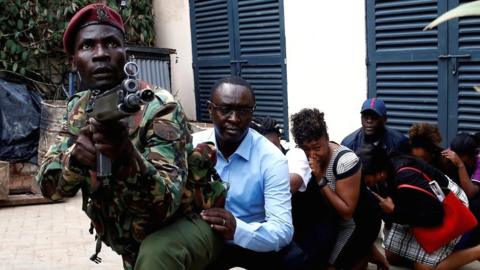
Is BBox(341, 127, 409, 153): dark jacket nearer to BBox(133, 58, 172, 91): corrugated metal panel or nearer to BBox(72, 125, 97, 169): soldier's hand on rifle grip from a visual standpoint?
BBox(72, 125, 97, 169): soldier's hand on rifle grip

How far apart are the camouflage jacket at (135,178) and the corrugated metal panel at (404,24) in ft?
10.5

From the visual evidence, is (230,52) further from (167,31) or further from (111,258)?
(111,258)

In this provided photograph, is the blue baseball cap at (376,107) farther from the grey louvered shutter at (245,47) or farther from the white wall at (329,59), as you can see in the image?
the grey louvered shutter at (245,47)

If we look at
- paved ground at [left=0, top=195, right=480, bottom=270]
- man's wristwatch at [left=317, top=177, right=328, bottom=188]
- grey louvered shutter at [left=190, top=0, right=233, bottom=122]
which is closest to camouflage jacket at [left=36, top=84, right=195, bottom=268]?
man's wristwatch at [left=317, top=177, right=328, bottom=188]

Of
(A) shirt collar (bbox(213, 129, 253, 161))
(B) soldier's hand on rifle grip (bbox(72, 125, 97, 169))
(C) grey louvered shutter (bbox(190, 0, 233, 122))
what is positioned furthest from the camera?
(C) grey louvered shutter (bbox(190, 0, 233, 122))

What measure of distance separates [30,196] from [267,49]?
2.73m

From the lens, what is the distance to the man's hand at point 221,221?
91.7 inches

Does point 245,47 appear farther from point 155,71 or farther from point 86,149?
point 86,149

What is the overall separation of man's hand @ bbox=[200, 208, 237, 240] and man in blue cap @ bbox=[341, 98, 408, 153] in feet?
7.23

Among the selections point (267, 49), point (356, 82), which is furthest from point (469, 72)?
point (267, 49)

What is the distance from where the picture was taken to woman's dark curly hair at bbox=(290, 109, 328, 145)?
344 centimetres

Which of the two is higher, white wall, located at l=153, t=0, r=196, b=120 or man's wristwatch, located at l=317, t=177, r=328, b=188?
white wall, located at l=153, t=0, r=196, b=120

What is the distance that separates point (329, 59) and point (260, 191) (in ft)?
10.7

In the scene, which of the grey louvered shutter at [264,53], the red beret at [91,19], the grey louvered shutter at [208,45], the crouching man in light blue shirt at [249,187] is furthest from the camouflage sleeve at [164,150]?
the grey louvered shutter at [208,45]
